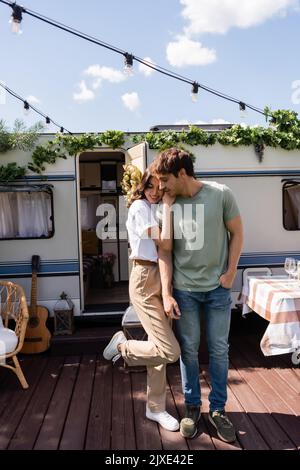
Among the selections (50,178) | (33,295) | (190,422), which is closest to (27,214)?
(50,178)

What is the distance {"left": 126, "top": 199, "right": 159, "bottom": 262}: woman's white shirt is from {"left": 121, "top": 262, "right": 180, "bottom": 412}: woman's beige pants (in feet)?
0.27

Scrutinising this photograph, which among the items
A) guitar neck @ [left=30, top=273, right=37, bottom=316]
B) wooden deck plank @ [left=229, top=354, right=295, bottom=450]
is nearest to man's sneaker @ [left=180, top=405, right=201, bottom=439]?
wooden deck plank @ [left=229, top=354, right=295, bottom=450]

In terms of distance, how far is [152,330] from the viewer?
8.66ft

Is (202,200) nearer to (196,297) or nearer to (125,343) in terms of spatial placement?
→ (196,297)

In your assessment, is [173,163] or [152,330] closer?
[173,163]

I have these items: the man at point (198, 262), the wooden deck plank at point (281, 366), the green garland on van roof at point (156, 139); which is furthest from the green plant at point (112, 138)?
the wooden deck plank at point (281, 366)

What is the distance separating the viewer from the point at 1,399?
3.38 meters

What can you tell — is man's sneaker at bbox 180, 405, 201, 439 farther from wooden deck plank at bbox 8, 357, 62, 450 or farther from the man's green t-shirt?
wooden deck plank at bbox 8, 357, 62, 450

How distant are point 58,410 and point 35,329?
4.87ft

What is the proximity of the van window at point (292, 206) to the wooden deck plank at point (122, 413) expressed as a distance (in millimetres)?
2723

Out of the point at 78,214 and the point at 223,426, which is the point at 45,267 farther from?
the point at 223,426

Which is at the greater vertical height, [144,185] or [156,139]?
[156,139]

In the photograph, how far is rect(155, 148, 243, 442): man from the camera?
2.49 metres

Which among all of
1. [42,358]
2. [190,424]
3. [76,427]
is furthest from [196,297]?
[42,358]
